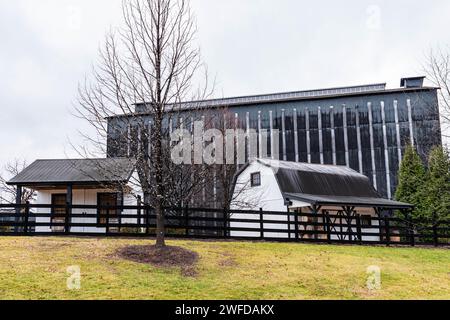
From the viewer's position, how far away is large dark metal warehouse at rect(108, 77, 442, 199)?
1528 inches

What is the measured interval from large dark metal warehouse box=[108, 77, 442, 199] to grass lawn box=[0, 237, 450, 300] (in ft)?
77.6

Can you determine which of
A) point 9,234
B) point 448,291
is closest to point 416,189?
point 448,291

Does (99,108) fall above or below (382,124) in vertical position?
below

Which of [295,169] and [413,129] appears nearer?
[295,169]

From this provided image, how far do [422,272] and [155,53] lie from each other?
10209 millimetres

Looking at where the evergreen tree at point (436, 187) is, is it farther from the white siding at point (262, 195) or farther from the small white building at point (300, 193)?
the white siding at point (262, 195)

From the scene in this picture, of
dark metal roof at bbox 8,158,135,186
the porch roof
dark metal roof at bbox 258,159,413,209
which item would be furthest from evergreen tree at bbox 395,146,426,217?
dark metal roof at bbox 8,158,135,186

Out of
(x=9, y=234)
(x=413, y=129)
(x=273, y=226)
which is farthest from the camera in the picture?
(x=413, y=129)

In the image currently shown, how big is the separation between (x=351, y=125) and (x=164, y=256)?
3065 centimetres

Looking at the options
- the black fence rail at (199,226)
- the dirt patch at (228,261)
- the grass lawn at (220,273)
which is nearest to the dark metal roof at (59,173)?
the black fence rail at (199,226)

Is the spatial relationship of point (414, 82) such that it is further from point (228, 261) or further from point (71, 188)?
point (228, 261)

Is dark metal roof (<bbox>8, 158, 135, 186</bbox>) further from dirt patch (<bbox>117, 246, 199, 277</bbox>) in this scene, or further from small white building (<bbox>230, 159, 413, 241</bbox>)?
small white building (<bbox>230, 159, 413, 241</bbox>)
